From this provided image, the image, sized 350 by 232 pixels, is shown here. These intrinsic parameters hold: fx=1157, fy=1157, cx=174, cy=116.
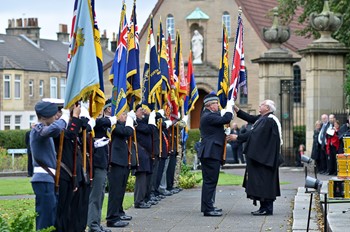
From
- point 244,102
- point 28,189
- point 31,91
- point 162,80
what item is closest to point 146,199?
point 162,80

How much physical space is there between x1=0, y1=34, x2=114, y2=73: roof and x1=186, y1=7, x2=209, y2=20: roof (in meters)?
14.2

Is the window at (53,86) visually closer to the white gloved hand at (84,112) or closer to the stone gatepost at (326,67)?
the stone gatepost at (326,67)

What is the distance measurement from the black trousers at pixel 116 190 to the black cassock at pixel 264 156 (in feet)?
7.87

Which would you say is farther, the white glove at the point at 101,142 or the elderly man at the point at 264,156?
the elderly man at the point at 264,156

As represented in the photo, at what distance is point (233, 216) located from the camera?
59.5ft

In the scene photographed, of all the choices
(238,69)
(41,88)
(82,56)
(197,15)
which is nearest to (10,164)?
(238,69)

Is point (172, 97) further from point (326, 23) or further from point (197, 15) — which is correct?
point (197, 15)

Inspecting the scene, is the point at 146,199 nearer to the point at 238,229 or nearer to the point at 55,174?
the point at 238,229

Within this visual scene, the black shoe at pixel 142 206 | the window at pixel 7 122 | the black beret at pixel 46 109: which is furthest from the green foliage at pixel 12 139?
the black beret at pixel 46 109

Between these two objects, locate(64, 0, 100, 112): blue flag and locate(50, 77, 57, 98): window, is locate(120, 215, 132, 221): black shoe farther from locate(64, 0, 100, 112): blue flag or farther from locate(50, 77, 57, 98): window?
locate(50, 77, 57, 98): window

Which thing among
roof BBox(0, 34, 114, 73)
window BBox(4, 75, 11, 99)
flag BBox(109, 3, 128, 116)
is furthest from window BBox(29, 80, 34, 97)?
flag BBox(109, 3, 128, 116)

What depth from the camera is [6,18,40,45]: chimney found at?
83.3m

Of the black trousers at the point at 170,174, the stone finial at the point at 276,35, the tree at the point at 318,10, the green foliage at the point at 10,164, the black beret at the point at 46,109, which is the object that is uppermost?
the tree at the point at 318,10

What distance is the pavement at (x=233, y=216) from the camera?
1600 cm
